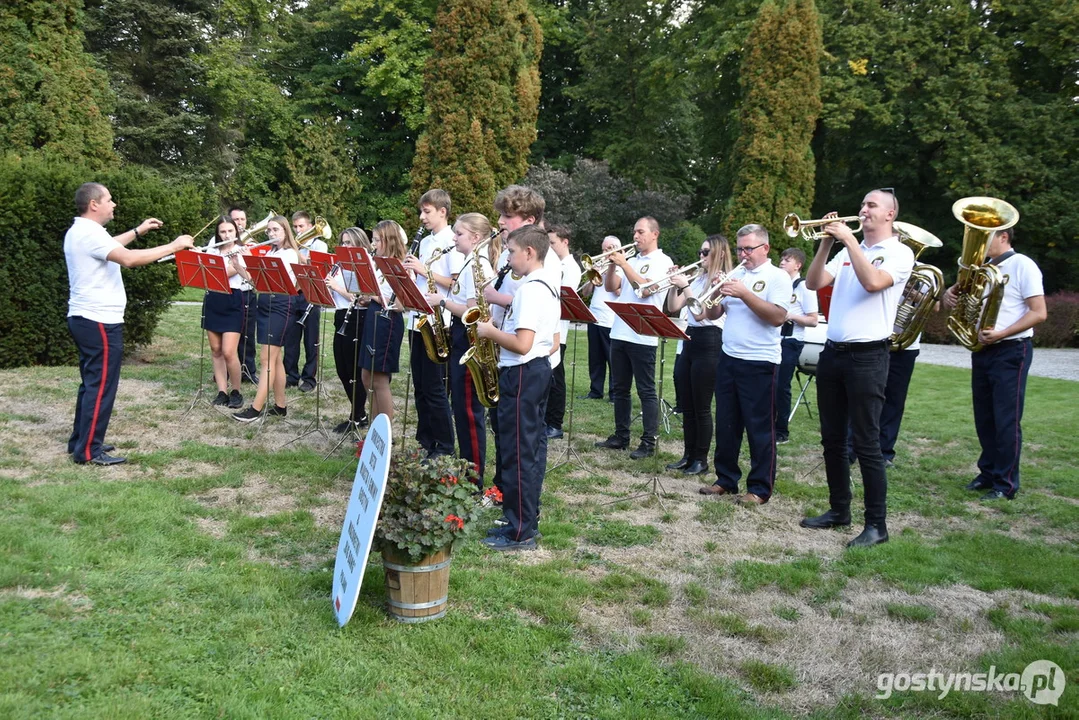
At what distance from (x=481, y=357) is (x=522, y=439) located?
872 mm

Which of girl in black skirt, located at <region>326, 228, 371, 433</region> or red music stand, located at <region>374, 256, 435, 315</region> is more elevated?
red music stand, located at <region>374, 256, 435, 315</region>

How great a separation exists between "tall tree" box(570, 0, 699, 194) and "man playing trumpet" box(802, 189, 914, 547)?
813 inches

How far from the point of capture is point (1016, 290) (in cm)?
688

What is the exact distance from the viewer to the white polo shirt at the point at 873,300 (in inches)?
209

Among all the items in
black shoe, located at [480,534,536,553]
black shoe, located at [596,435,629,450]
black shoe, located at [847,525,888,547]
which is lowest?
black shoe, located at [596,435,629,450]

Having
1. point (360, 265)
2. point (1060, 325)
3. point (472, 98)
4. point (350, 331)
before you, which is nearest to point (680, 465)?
point (360, 265)

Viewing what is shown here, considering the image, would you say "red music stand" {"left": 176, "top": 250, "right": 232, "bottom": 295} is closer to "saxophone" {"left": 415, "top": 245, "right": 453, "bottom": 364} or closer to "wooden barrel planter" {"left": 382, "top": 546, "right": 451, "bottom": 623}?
"saxophone" {"left": 415, "top": 245, "right": 453, "bottom": 364}

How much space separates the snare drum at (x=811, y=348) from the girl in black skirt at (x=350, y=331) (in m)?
5.22

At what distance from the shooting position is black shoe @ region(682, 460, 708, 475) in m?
7.53

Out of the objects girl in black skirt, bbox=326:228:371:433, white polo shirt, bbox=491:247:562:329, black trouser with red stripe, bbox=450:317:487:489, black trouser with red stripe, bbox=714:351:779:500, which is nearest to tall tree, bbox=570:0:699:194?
girl in black skirt, bbox=326:228:371:433

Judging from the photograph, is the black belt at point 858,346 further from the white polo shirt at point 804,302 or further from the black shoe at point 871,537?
the white polo shirt at point 804,302

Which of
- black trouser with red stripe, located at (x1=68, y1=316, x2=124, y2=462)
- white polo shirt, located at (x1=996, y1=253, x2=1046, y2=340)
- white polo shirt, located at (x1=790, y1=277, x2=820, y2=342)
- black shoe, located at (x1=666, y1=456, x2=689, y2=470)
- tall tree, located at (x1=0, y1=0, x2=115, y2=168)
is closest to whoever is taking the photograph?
black trouser with red stripe, located at (x1=68, y1=316, x2=124, y2=462)

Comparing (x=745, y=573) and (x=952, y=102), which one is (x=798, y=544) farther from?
(x=952, y=102)

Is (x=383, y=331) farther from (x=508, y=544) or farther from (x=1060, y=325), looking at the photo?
(x=1060, y=325)
